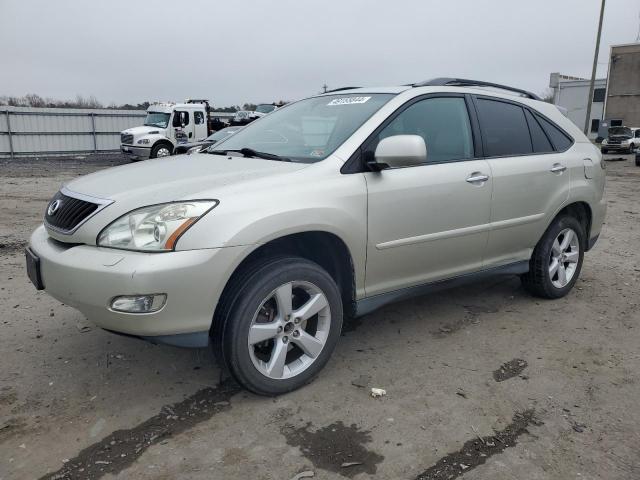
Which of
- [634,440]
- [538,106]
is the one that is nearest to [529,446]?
[634,440]

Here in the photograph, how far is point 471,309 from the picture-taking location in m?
4.42

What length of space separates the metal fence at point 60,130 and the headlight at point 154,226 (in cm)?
2290

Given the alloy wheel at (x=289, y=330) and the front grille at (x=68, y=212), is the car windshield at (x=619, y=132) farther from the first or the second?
the front grille at (x=68, y=212)

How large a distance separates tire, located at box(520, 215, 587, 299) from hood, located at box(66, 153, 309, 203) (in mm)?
2361

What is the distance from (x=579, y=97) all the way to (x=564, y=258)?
5464cm

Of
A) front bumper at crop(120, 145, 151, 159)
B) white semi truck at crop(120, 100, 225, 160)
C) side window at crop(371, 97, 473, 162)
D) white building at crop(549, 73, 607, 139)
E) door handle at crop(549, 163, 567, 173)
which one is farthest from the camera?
white building at crop(549, 73, 607, 139)

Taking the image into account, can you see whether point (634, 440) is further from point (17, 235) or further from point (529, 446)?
point (17, 235)

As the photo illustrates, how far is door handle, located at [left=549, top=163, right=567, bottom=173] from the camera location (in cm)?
420

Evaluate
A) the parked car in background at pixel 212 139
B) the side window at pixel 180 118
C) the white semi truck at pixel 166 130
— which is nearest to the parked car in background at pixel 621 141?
the white semi truck at pixel 166 130

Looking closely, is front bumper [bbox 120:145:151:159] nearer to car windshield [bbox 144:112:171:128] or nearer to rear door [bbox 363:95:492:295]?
car windshield [bbox 144:112:171:128]

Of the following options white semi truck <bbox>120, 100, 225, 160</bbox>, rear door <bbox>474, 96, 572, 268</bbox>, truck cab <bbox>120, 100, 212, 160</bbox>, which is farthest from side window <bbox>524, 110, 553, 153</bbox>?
truck cab <bbox>120, 100, 212, 160</bbox>

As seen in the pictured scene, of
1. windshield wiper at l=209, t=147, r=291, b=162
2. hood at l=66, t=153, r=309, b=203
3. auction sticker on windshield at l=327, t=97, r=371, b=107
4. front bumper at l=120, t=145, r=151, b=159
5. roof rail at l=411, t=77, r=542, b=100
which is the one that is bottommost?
front bumper at l=120, t=145, r=151, b=159

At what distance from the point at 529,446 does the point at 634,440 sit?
1.75 feet

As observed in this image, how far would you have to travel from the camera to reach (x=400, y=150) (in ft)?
9.92
